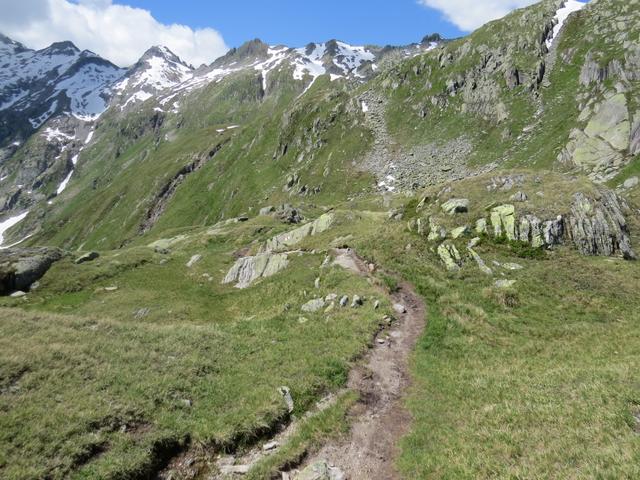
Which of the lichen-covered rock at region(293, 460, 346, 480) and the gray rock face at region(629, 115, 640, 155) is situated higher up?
the gray rock face at region(629, 115, 640, 155)

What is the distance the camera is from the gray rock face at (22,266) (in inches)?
2041

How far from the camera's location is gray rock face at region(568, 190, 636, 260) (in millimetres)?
32844

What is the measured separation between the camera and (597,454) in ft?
32.8

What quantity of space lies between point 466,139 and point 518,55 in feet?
107

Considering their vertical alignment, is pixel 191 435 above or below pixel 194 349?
below

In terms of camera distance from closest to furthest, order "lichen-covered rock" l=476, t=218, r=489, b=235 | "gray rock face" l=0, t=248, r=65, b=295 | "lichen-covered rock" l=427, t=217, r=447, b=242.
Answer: "lichen-covered rock" l=476, t=218, r=489, b=235, "lichen-covered rock" l=427, t=217, r=447, b=242, "gray rock face" l=0, t=248, r=65, b=295

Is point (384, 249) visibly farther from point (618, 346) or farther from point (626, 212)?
point (626, 212)

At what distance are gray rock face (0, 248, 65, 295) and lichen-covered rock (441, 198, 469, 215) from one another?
181 ft

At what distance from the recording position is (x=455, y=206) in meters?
39.4

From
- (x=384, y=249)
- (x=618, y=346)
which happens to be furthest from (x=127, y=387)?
(x=384, y=249)

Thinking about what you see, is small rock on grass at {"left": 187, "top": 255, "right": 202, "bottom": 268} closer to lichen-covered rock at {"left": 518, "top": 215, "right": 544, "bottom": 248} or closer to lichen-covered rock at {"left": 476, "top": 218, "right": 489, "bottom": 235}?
lichen-covered rock at {"left": 476, "top": 218, "right": 489, "bottom": 235}

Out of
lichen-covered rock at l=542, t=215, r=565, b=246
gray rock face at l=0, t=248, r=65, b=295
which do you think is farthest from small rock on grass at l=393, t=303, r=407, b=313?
gray rock face at l=0, t=248, r=65, b=295

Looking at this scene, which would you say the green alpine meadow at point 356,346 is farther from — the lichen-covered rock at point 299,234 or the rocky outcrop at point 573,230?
the lichen-covered rock at point 299,234

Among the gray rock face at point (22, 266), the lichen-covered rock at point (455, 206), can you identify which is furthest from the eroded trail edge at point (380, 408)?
the gray rock face at point (22, 266)
